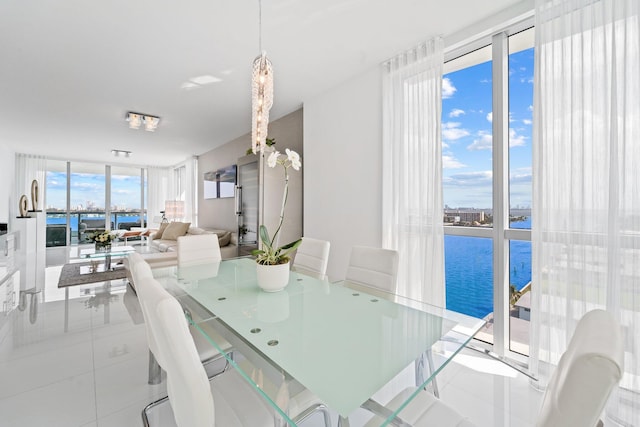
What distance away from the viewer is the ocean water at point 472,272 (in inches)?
86.2

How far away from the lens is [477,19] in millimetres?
2146

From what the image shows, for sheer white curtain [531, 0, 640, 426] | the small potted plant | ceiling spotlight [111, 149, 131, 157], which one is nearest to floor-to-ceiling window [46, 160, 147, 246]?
ceiling spotlight [111, 149, 131, 157]

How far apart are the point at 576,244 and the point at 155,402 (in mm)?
2741

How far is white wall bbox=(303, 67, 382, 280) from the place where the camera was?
2.90 metres

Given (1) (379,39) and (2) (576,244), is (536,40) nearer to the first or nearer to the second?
(1) (379,39)

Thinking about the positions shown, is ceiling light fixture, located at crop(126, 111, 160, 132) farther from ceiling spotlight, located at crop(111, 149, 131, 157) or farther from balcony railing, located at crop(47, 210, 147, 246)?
balcony railing, located at crop(47, 210, 147, 246)

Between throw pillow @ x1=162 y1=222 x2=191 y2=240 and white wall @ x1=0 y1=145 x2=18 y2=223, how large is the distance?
362 centimetres

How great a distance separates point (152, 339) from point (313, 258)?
1.28 meters

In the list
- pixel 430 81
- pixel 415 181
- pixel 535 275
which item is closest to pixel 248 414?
pixel 535 275

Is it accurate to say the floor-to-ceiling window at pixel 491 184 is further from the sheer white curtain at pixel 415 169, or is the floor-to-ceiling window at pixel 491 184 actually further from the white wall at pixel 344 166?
the white wall at pixel 344 166

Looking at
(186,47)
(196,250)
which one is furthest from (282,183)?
(186,47)

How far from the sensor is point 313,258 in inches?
93.5

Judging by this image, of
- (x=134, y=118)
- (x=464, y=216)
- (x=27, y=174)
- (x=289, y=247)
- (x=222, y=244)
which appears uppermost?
(x=134, y=118)

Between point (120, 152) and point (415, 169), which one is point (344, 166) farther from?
point (120, 152)
